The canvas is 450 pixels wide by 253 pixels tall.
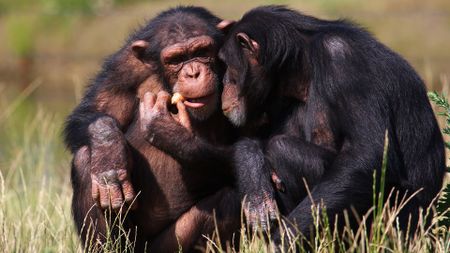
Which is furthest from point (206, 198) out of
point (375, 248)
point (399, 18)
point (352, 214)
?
point (399, 18)

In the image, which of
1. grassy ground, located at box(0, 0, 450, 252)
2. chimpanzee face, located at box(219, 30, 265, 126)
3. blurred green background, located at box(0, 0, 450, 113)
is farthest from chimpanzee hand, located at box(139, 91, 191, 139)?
blurred green background, located at box(0, 0, 450, 113)

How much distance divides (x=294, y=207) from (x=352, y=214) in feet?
1.38

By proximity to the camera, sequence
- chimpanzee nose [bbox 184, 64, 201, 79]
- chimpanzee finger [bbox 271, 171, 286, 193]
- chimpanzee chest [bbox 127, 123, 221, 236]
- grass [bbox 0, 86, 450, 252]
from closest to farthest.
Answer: grass [bbox 0, 86, 450, 252] < chimpanzee finger [bbox 271, 171, 286, 193] < chimpanzee nose [bbox 184, 64, 201, 79] < chimpanzee chest [bbox 127, 123, 221, 236]

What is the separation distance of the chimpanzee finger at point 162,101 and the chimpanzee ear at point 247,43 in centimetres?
62

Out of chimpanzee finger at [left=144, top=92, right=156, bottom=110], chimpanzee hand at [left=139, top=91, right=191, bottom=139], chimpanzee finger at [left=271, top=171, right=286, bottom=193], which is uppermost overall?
chimpanzee finger at [left=144, top=92, right=156, bottom=110]

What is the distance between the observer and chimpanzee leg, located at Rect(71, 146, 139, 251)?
20.3 feet

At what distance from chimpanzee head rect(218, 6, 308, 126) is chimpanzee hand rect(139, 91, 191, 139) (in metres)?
0.30

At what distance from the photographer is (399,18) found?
727 inches

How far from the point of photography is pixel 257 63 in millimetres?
6289

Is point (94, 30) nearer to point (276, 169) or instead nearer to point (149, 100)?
point (149, 100)

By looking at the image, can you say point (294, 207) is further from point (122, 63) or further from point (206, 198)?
point (122, 63)

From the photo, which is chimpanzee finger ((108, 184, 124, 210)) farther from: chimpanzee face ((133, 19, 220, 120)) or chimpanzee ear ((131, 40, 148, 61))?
chimpanzee ear ((131, 40, 148, 61))

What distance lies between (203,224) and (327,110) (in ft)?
3.87

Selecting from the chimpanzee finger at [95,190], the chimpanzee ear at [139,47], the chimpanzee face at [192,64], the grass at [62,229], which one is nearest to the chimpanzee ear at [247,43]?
the chimpanzee face at [192,64]
